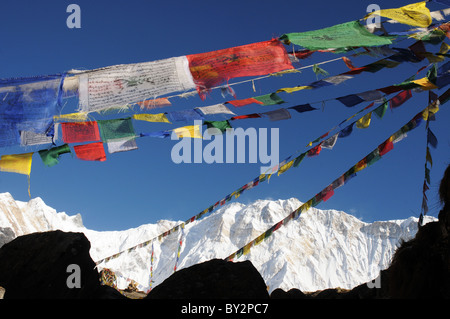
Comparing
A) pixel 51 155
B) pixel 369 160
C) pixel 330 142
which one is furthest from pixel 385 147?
pixel 51 155

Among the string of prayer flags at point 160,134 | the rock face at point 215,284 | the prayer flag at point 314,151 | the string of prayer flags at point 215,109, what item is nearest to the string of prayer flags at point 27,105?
the string of prayer flags at point 160,134

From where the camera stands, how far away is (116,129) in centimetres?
700

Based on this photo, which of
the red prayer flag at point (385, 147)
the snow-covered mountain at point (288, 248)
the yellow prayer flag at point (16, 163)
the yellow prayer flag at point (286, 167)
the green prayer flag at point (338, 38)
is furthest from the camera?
the snow-covered mountain at point (288, 248)

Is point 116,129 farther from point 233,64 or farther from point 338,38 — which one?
point 338,38

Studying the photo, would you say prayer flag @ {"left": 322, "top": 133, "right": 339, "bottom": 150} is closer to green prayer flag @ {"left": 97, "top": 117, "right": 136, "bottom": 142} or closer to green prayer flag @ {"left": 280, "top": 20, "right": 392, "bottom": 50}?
green prayer flag @ {"left": 280, "top": 20, "right": 392, "bottom": 50}

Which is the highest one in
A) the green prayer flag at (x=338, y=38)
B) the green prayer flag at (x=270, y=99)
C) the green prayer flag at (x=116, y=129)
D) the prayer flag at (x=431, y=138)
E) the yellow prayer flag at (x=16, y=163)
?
the green prayer flag at (x=338, y=38)

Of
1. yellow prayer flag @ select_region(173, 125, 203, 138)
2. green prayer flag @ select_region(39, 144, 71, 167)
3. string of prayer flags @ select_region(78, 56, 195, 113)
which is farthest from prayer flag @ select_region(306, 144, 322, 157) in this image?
green prayer flag @ select_region(39, 144, 71, 167)

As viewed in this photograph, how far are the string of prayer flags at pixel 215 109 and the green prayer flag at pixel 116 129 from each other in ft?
4.05

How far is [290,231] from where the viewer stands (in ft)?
603

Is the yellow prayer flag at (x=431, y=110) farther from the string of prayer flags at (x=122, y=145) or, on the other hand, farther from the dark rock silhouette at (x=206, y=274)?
the string of prayer flags at (x=122, y=145)

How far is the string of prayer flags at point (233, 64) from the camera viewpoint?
652 cm

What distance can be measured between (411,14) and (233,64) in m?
3.27
